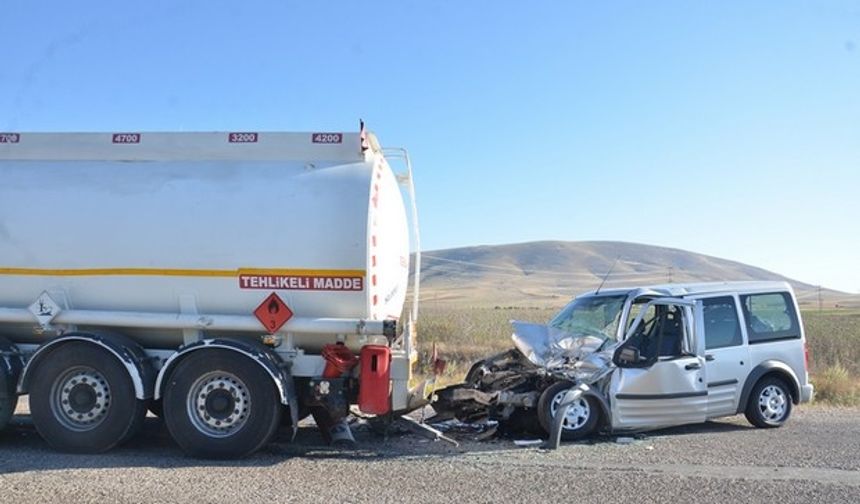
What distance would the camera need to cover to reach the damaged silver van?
8.49 metres

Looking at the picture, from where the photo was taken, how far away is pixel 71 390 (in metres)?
7.77

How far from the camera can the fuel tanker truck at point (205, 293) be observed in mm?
7637

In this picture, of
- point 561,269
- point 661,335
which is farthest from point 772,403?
point 561,269

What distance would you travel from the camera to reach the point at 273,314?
7742 mm

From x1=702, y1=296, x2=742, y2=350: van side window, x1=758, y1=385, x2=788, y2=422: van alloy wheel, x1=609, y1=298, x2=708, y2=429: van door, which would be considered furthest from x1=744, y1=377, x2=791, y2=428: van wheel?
x1=609, y1=298, x2=708, y2=429: van door

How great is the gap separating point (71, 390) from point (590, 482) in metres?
5.25

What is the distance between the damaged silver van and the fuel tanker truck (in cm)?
157

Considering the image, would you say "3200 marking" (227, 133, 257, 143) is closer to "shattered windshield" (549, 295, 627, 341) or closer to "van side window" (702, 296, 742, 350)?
"shattered windshield" (549, 295, 627, 341)

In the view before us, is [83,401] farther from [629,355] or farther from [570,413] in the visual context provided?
[629,355]

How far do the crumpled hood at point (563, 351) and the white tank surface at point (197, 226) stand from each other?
1.94 m

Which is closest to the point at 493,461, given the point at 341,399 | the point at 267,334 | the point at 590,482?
the point at 590,482

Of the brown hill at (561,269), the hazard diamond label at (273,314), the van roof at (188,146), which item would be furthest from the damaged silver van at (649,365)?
the brown hill at (561,269)

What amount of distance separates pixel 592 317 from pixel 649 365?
1.09 metres

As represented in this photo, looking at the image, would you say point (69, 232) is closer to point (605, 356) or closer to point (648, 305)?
point (605, 356)
